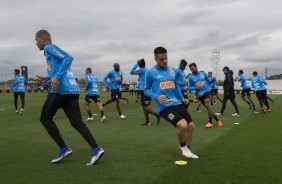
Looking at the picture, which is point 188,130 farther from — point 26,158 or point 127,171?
point 26,158

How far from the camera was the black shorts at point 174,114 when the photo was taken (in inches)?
205

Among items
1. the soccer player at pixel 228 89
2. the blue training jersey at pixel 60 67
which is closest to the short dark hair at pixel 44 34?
the blue training jersey at pixel 60 67

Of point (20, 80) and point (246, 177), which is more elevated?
point (20, 80)

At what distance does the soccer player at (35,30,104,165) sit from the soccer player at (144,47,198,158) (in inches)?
51.8

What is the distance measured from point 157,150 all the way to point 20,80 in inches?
425

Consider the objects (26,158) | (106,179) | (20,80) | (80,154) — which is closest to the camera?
(106,179)

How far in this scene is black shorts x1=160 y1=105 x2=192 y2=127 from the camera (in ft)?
17.1

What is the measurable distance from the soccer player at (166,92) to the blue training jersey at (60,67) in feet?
4.59

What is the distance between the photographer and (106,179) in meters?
4.19

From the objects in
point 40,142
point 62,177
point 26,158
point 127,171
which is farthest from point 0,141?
point 127,171

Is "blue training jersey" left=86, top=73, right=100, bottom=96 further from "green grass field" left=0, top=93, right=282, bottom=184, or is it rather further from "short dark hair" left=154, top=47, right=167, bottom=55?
"short dark hair" left=154, top=47, right=167, bottom=55

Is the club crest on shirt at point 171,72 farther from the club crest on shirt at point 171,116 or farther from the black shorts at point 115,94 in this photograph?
the black shorts at point 115,94

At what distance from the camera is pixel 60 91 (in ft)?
16.2

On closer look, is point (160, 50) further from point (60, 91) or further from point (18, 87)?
point (18, 87)
